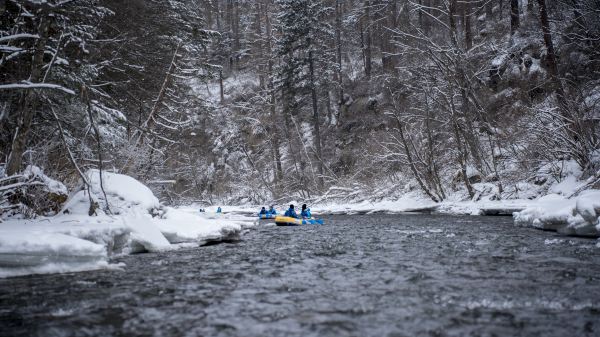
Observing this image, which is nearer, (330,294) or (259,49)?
(330,294)

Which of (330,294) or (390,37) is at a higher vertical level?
(390,37)

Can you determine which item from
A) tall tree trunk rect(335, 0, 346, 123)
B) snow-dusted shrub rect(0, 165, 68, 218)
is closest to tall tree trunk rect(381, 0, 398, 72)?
tall tree trunk rect(335, 0, 346, 123)

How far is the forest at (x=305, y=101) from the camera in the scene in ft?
31.7

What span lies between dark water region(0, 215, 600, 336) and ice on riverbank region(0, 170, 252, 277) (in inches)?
16.6

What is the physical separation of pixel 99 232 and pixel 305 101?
27.4 metres

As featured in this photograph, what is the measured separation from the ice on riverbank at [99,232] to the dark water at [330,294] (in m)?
0.42

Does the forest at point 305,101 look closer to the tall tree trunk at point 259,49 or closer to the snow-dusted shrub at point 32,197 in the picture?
the snow-dusted shrub at point 32,197

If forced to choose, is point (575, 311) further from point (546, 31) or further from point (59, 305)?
point (546, 31)

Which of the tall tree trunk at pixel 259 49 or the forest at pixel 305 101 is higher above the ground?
the tall tree trunk at pixel 259 49

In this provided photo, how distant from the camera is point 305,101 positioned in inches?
1367

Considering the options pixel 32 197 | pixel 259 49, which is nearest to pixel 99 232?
pixel 32 197

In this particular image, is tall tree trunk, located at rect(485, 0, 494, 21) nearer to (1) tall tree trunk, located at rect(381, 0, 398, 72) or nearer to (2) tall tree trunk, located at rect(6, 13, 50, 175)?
(1) tall tree trunk, located at rect(381, 0, 398, 72)

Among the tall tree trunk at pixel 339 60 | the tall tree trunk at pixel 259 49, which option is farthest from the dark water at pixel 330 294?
the tall tree trunk at pixel 259 49

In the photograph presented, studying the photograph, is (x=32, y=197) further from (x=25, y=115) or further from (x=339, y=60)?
(x=339, y=60)
